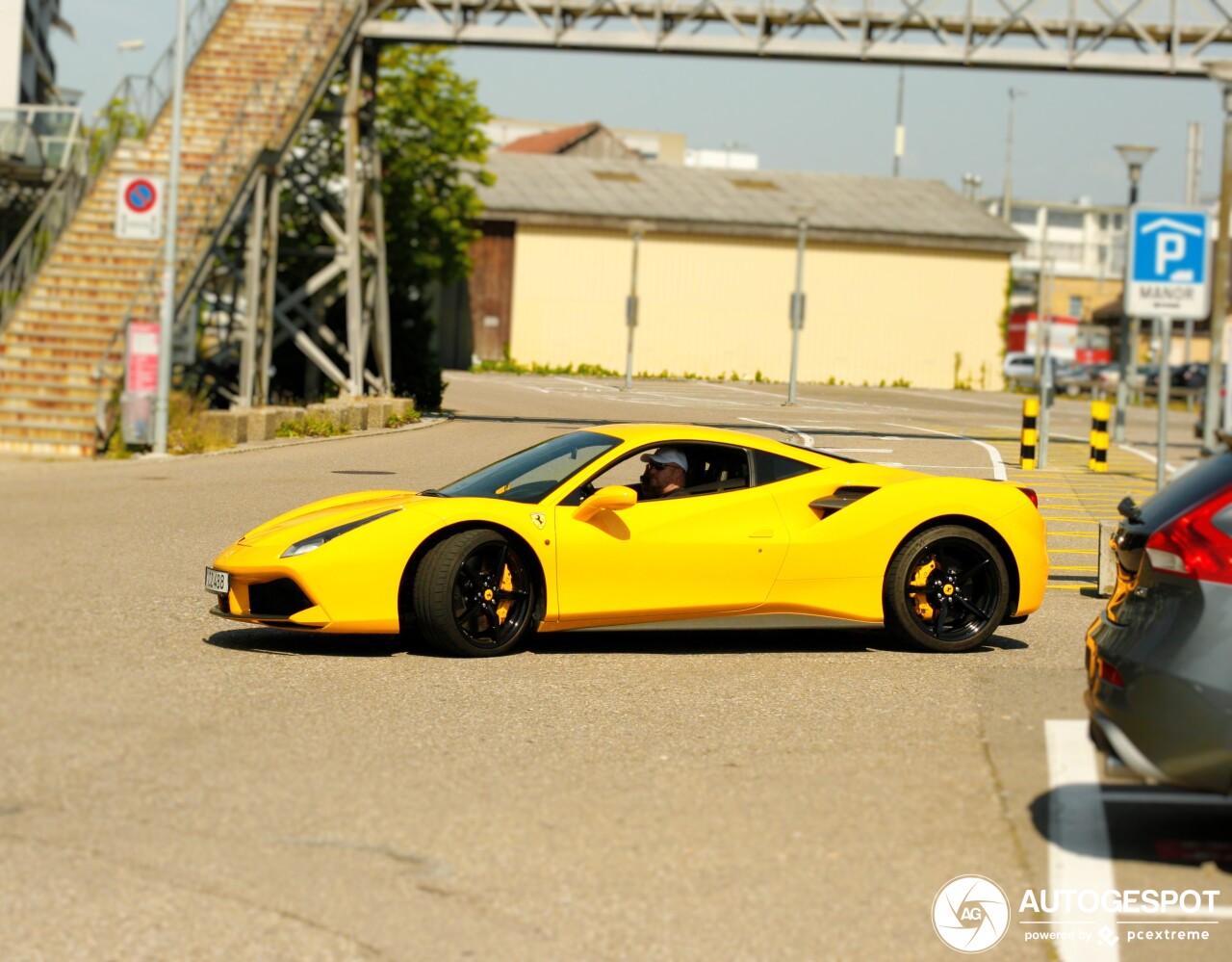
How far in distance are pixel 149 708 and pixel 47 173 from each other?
3356 centimetres

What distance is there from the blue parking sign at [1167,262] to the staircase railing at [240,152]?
47.8ft

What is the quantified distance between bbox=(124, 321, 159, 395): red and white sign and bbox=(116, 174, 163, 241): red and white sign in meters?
1.25

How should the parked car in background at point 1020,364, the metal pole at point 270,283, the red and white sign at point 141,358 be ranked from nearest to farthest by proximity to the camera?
1. the red and white sign at point 141,358
2. the metal pole at point 270,283
3. the parked car in background at point 1020,364

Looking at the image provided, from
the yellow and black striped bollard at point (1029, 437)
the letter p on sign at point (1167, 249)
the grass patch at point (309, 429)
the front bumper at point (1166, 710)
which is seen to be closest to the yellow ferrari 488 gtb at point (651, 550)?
the letter p on sign at point (1167, 249)

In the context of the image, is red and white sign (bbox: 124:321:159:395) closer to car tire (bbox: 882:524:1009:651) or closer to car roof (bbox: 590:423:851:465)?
car roof (bbox: 590:423:851:465)

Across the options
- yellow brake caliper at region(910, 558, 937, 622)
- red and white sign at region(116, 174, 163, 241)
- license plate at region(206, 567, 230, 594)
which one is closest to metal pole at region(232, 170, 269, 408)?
red and white sign at region(116, 174, 163, 241)

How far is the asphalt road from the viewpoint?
481cm

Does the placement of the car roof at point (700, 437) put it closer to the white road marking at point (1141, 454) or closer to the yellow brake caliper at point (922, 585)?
the yellow brake caliper at point (922, 585)

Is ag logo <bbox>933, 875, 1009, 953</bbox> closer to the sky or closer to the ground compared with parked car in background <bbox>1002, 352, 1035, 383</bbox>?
closer to the ground

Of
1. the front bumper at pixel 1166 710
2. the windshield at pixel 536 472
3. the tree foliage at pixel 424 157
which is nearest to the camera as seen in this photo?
the front bumper at pixel 1166 710

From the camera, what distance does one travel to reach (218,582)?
→ 30.7 feet

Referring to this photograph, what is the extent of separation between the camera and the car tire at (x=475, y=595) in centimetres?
909

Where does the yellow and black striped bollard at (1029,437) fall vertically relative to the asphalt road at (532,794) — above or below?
above

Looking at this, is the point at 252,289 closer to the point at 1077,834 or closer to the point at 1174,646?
the point at 1077,834
